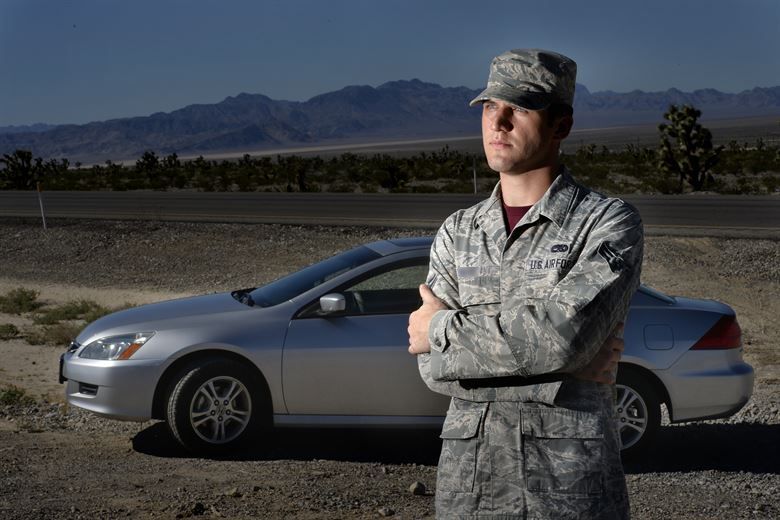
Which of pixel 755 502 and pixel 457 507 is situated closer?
pixel 457 507

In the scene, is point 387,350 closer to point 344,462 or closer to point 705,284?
point 344,462

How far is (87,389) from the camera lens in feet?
24.0

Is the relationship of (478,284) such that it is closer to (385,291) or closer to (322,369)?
(322,369)

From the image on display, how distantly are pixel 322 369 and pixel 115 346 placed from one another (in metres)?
1.49

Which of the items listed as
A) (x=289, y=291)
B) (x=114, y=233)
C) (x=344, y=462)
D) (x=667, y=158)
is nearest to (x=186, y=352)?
(x=289, y=291)

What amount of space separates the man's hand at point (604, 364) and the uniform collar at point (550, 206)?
32 centimetres

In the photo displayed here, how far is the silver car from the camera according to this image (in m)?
7.01

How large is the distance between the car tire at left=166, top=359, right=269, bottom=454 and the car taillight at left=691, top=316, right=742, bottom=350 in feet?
10.0

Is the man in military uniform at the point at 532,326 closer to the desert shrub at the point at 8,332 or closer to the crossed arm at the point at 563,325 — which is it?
the crossed arm at the point at 563,325

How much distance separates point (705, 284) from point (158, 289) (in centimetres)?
884

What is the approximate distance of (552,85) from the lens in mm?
2623

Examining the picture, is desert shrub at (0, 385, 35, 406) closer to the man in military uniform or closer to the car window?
the car window

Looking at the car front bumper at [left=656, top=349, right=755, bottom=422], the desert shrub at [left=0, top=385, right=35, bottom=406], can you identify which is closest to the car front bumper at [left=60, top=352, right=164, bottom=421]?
the desert shrub at [left=0, top=385, right=35, bottom=406]

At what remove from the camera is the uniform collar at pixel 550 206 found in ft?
8.45
